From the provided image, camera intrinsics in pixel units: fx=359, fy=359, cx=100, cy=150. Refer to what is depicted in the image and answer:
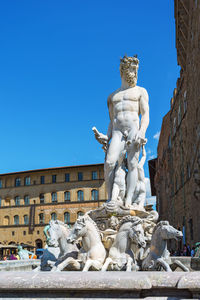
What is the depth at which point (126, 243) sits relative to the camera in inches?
207

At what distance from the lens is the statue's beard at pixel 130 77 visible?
7.47 metres

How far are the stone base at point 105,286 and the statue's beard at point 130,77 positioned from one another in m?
4.82

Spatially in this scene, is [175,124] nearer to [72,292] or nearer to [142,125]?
[142,125]

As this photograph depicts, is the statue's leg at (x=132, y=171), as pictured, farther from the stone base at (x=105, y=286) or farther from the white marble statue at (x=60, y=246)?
Result: the stone base at (x=105, y=286)

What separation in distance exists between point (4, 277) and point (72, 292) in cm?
73

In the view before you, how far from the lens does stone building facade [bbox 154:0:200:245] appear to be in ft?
73.8

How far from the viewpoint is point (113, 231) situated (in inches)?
239

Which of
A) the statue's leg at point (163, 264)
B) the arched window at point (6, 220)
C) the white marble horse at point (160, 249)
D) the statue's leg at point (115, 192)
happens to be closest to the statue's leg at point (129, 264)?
the white marble horse at point (160, 249)

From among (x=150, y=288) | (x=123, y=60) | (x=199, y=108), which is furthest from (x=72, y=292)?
(x=199, y=108)

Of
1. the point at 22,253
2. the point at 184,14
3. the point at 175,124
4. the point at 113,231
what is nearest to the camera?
the point at 113,231

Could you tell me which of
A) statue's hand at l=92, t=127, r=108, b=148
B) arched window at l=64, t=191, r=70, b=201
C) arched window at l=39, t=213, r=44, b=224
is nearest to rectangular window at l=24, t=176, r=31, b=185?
arched window at l=39, t=213, r=44, b=224

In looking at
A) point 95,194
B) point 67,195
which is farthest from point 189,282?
point 67,195

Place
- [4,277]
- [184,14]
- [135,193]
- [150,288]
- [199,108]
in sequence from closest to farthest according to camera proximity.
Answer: [150,288]
[4,277]
[135,193]
[199,108]
[184,14]

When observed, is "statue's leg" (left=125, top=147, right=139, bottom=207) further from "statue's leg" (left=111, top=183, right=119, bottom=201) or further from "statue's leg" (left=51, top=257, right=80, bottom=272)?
"statue's leg" (left=51, top=257, right=80, bottom=272)
